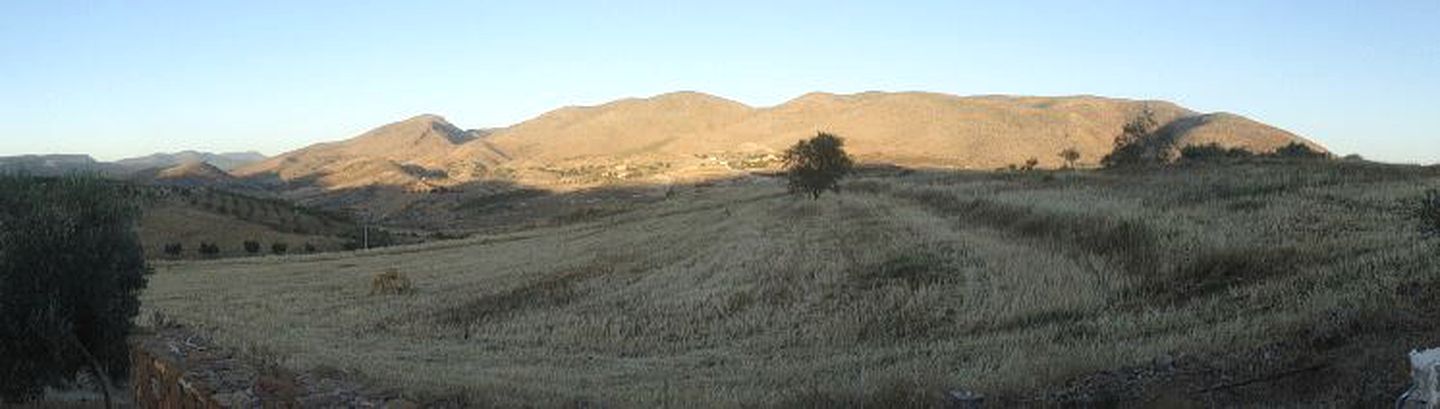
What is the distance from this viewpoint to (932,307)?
965 inches

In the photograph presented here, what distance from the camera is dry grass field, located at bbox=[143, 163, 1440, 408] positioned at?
1234 cm

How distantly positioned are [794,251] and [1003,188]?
2465 centimetres

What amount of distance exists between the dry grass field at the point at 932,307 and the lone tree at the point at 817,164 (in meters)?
22.5

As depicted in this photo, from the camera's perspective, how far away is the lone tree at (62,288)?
18.9m

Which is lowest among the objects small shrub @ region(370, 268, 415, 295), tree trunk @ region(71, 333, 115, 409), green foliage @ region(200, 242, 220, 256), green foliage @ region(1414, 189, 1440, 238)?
green foliage @ region(200, 242, 220, 256)

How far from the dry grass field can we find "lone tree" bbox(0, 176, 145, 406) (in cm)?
224

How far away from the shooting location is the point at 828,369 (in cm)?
1711

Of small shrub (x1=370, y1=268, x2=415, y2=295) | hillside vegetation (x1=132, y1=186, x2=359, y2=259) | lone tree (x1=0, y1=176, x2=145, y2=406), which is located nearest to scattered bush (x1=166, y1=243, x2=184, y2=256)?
hillside vegetation (x1=132, y1=186, x2=359, y2=259)

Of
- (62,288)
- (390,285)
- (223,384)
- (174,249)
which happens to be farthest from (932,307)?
(174,249)

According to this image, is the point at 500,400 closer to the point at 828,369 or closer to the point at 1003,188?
the point at 828,369

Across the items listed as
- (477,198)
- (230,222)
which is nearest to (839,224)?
(230,222)

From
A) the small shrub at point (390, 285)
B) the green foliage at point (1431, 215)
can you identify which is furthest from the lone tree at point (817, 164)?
the green foliage at point (1431, 215)

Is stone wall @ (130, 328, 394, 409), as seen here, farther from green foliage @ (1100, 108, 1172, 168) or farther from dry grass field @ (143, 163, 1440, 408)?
green foliage @ (1100, 108, 1172, 168)

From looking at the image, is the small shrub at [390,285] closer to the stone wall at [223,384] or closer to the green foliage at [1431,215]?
the stone wall at [223,384]
